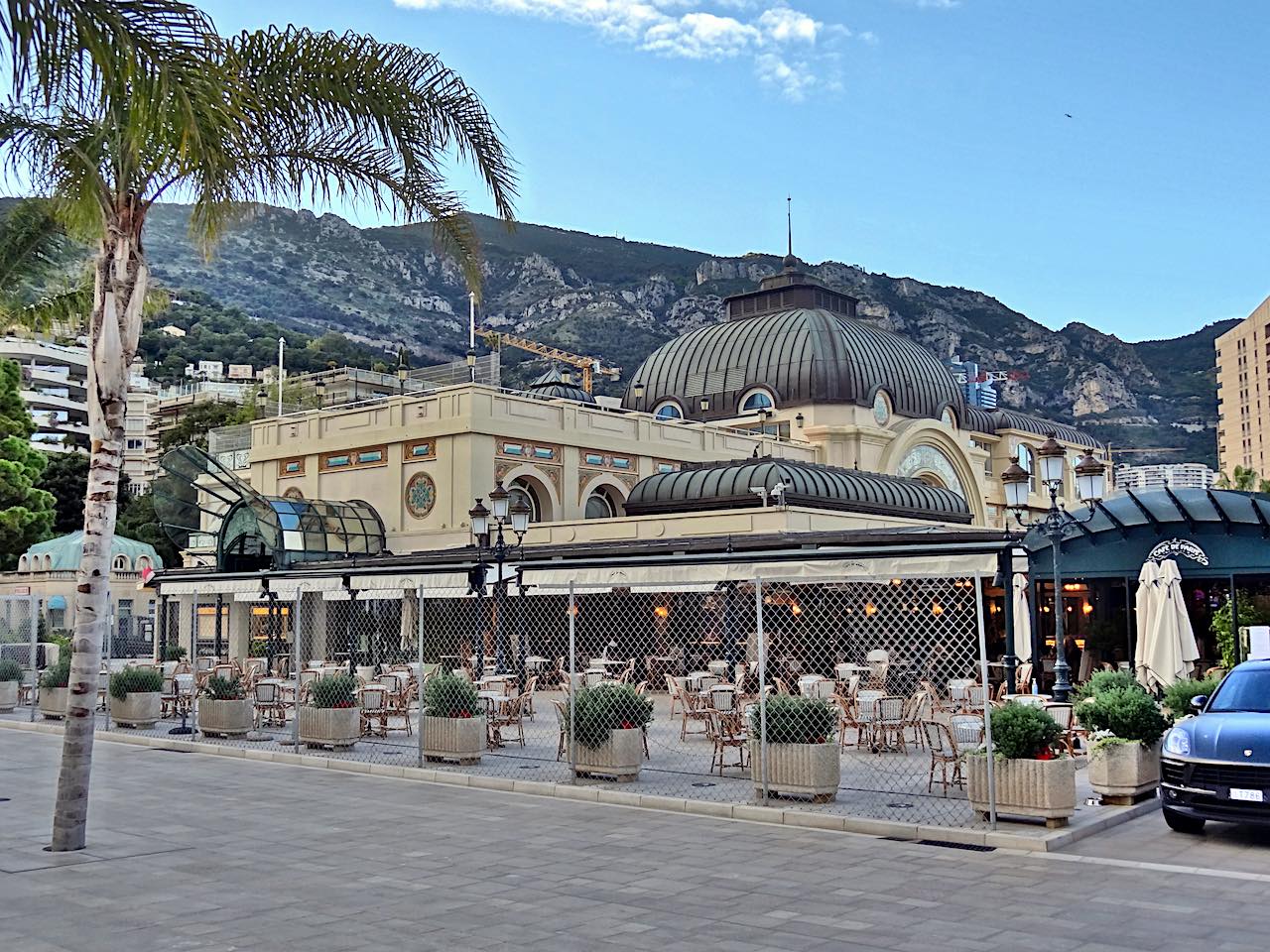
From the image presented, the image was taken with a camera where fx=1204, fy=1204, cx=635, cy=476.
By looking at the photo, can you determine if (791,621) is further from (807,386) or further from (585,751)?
(807,386)

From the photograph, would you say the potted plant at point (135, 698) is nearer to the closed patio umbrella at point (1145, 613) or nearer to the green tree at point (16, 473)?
the closed patio umbrella at point (1145, 613)

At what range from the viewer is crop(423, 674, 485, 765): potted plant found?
15.8 meters

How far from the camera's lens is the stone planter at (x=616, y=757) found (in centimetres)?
1407

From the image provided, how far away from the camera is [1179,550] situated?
2234 centimetres

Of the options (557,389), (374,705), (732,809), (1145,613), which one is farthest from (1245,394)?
(732,809)

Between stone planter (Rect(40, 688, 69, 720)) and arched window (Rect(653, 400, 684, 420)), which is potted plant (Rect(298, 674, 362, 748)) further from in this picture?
arched window (Rect(653, 400, 684, 420))

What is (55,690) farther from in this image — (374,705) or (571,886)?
(571,886)

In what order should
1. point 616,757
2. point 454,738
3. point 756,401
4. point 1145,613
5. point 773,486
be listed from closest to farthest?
1. point 616,757
2. point 454,738
3. point 1145,613
4. point 773,486
5. point 756,401

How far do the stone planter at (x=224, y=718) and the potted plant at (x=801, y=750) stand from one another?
10.3 meters

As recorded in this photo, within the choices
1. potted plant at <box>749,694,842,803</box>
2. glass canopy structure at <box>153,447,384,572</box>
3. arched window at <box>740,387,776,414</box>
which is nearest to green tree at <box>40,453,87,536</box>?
glass canopy structure at <box>153,447,384,572</box>

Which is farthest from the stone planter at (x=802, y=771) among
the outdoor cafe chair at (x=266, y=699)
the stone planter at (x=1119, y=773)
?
the outdoor cafe chair at (x=266, y=699)

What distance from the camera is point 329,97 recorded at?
Result: 1119 cm

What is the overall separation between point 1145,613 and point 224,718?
15092 mm

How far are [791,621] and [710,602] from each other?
217 cm
